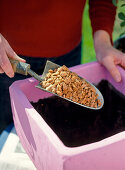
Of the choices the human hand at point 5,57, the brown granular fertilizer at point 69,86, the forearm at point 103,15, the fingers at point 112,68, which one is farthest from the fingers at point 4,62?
the forearm at point 103,15

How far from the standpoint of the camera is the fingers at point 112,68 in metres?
0.72

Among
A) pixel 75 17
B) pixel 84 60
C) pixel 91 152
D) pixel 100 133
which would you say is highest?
pixel 75 17

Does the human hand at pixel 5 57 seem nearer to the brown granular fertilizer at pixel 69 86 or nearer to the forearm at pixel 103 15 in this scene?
the brown granular fertilizer at pixel 69 86

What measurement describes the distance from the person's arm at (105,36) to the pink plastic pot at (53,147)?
244 mm

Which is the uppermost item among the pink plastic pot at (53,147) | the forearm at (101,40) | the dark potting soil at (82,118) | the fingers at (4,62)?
the fingers at (4,62)

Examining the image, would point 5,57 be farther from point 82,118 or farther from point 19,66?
point 82,118

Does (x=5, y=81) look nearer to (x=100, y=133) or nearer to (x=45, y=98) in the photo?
(x=45, y=98)

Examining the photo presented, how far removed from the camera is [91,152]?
1.50ft

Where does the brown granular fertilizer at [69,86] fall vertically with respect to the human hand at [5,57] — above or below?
below

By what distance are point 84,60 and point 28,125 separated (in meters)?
1.43

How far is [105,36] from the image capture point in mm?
855

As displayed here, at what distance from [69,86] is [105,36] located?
32 centimetres

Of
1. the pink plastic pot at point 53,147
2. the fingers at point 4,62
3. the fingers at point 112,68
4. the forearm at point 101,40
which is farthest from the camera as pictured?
the forearm at point 101,40

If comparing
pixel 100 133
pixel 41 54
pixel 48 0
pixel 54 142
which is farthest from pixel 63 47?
pixel 54 142
